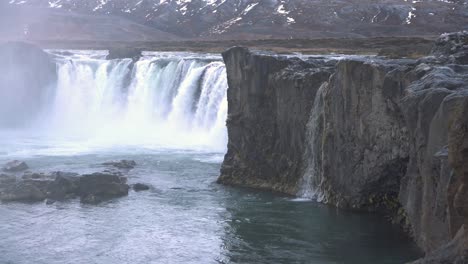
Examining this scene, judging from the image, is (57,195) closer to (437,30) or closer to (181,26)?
(437,30)

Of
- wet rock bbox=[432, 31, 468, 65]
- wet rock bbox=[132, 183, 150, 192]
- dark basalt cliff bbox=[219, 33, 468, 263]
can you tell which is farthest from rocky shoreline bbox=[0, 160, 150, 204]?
wet rock bbox=[432, 31, 468, 65]

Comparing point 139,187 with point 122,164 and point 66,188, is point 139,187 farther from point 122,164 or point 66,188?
point 122,164

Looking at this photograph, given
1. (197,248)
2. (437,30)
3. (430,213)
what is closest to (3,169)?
(197,248)

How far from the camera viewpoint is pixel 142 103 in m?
54.0

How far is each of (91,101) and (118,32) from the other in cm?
7617

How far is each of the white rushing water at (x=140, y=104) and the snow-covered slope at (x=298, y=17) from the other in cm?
6206

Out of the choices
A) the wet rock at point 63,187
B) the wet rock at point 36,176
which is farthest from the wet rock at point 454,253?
the wet rock at point 36,176

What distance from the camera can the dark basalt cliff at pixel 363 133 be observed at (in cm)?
1541

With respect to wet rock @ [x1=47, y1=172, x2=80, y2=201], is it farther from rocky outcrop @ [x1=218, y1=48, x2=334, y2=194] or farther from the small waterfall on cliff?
the small waterfall on cliff

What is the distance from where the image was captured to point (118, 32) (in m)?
133

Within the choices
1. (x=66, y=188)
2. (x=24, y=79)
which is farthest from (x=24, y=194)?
(x=24, y=79)

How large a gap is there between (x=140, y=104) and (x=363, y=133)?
31.7 metres

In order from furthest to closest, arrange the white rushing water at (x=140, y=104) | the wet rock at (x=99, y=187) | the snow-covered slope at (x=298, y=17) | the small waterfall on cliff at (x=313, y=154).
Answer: the snow-covered slope at (x=298, y=17), the white rushing water at (x=140, y=104), the wet rock at (x=99, y=187), the small waterfall on cliff at (x=313, y=154)

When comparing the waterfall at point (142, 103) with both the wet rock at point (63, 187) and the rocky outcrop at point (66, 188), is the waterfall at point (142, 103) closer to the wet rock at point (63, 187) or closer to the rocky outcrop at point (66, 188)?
the rocky outcrop at point (66, 188)
